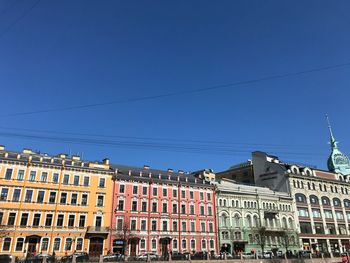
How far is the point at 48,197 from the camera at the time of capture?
50.3 meters

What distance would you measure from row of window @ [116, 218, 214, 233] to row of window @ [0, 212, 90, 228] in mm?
5201

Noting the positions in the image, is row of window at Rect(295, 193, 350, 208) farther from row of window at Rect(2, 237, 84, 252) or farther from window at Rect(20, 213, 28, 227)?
window at Rect(20, 213, 28, 227)

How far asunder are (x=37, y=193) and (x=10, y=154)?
733cm

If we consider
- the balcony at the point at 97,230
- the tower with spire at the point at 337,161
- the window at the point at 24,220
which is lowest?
the balcony at the point at 97,230

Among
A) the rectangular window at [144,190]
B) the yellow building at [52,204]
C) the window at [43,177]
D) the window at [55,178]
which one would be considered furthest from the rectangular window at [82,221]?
the rectangular window at [144,190]

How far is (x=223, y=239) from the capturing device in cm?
6322

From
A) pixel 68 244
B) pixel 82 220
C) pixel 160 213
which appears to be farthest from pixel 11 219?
pixel 160 213

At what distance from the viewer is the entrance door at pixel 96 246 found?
165 feet

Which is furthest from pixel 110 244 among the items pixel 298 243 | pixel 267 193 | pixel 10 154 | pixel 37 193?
pixel 298 243

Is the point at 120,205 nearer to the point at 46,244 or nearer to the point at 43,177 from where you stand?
the point at 46,244

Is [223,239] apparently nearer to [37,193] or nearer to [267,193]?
[267,193]

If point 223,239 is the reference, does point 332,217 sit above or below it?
above

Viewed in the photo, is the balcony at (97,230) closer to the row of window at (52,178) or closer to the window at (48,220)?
the window at (48,220)

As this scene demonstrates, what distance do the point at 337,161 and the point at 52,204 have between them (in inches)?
3215
